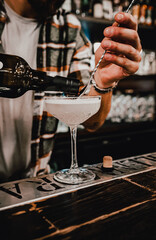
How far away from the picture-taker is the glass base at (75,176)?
27.5 inches

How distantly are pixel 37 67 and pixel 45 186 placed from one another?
756 millimetres

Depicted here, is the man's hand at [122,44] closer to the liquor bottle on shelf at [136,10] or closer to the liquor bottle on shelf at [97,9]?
the liquor bottle on shelf at [97,9]

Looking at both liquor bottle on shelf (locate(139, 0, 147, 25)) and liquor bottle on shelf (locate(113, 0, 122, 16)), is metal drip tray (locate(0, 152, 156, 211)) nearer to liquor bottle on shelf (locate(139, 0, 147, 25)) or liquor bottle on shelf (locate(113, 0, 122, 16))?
liquor bottle on shelf (locate(113, 0, 122, 16))

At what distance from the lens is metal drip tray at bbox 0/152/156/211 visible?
23.0 inches

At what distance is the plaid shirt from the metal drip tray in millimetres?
488

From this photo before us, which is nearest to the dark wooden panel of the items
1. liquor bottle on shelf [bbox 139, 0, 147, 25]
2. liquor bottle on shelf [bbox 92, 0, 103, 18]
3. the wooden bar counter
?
the wooden bar counter

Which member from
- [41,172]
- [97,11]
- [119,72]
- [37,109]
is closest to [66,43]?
[37,109]

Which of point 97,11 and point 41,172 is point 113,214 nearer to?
point 41,172

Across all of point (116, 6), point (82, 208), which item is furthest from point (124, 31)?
point (116, 6)

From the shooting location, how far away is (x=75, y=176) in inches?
28.5

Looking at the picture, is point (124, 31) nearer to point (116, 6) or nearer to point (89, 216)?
point (89, 216)

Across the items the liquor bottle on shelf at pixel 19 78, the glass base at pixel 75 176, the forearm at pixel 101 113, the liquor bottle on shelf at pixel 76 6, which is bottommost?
the glass base at pixel 75 176

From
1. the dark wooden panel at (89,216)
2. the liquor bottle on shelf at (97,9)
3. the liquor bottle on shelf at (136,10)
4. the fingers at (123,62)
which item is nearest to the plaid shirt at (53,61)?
the fingers at (123,62)

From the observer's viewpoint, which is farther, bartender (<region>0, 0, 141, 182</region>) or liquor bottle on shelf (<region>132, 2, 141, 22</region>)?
liquor bottle on shelf (<region>132, 2, 141, 22</region>)
